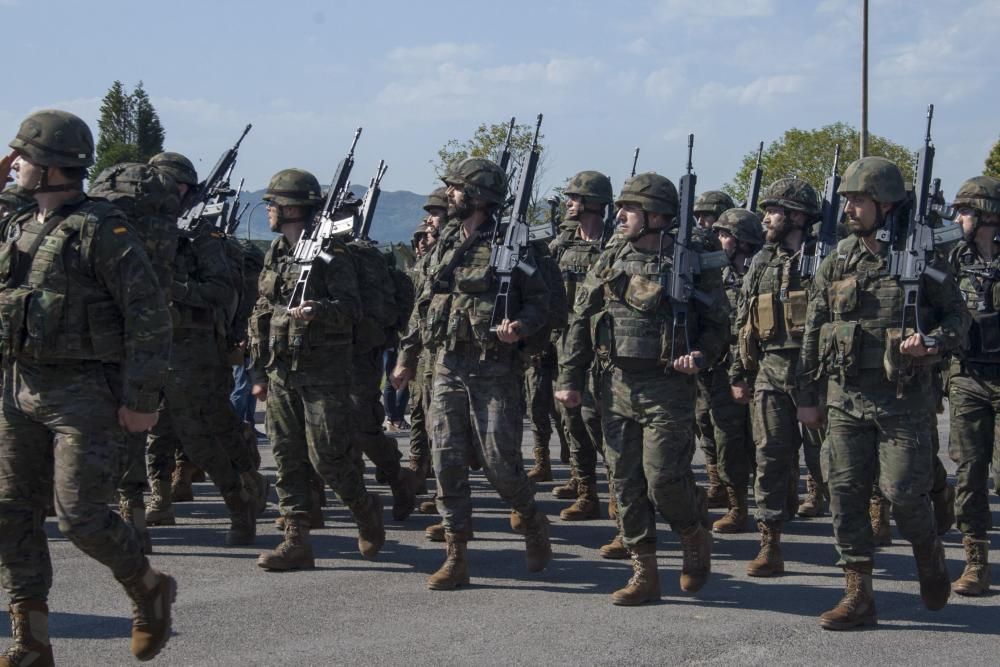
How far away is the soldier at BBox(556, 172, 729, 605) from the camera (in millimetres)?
6941

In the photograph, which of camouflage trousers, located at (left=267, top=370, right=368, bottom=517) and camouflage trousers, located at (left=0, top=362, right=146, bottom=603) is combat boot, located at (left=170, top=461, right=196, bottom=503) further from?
camouflage trousers, located at (left=0, top=362, right=146, bottom=603)

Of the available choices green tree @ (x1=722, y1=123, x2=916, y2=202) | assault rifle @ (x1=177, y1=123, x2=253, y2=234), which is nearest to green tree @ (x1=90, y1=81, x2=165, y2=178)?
green tree @ (x1=722, y1=123, x2=916, y2=202)

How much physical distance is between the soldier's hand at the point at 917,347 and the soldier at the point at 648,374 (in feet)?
3.72

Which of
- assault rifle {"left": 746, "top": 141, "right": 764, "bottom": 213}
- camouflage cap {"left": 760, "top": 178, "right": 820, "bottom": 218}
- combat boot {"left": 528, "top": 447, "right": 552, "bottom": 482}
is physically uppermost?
assault rifle {"left": 746, "top": 141, "right": 764, "bottom": 213}

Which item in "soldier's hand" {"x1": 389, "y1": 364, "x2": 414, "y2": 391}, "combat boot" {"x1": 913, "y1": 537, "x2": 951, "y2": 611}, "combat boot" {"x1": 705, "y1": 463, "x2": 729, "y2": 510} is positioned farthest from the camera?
"combat boot" {"x1": 705, "y1": 463, "x2": 729, "y2": 510}

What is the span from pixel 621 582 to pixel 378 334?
2213 millimetres

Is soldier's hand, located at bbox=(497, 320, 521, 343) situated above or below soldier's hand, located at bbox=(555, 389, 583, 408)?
above

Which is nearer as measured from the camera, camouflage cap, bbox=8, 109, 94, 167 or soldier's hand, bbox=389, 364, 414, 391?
camouflage cap, bbox=8, 109, 94, 167

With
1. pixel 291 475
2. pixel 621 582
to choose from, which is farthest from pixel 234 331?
pixel 621 582

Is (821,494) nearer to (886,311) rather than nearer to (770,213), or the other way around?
(770,213)

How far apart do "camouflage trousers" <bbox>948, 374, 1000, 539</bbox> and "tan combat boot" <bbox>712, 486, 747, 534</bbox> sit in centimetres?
196

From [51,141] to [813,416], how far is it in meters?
4.06

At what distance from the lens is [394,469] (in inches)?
378

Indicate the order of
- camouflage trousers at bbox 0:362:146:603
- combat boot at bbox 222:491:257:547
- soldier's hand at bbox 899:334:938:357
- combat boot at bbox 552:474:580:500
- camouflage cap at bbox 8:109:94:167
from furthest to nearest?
combat boot at bbox 552:474:580:500 < combat boot at bbox 222:491:257:547 < soldier's hand at bbox 899:334:938:357 < camouflage cap at bbox 8:109:94:167 < camouflage trousers at bbox 0:362:146:603
